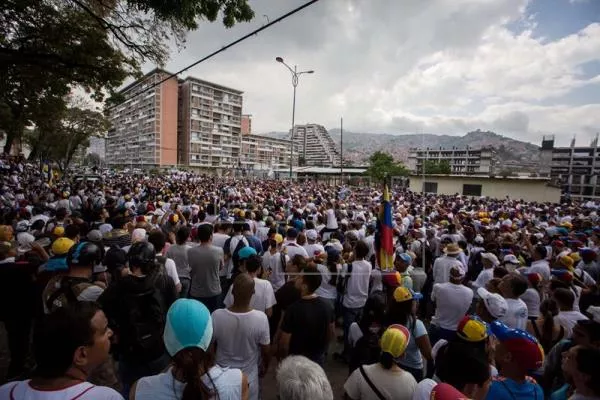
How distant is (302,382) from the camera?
4.93 feet

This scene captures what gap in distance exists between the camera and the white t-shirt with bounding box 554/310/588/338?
3.38 meters

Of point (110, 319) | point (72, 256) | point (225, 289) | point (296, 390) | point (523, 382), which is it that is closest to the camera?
point (296, 390)

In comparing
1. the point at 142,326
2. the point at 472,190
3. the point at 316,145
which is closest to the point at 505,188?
the point at 472,190

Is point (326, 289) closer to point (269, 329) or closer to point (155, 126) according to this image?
point (269, 329)

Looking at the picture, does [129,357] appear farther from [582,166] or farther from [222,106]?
[582,166]

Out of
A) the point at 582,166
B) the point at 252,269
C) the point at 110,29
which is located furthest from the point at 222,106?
the point at 582,166

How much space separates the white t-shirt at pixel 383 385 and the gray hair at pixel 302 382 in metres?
0.73

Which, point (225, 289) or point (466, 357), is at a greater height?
point (466, 357)

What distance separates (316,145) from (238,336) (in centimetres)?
17782

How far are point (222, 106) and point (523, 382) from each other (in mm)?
95956

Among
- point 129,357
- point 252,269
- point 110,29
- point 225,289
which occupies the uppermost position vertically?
point 110,29

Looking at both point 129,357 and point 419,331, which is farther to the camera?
point 419,331

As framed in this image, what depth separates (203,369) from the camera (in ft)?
5.09

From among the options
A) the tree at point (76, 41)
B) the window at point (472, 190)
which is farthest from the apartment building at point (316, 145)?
the tree at point (76, 41)
